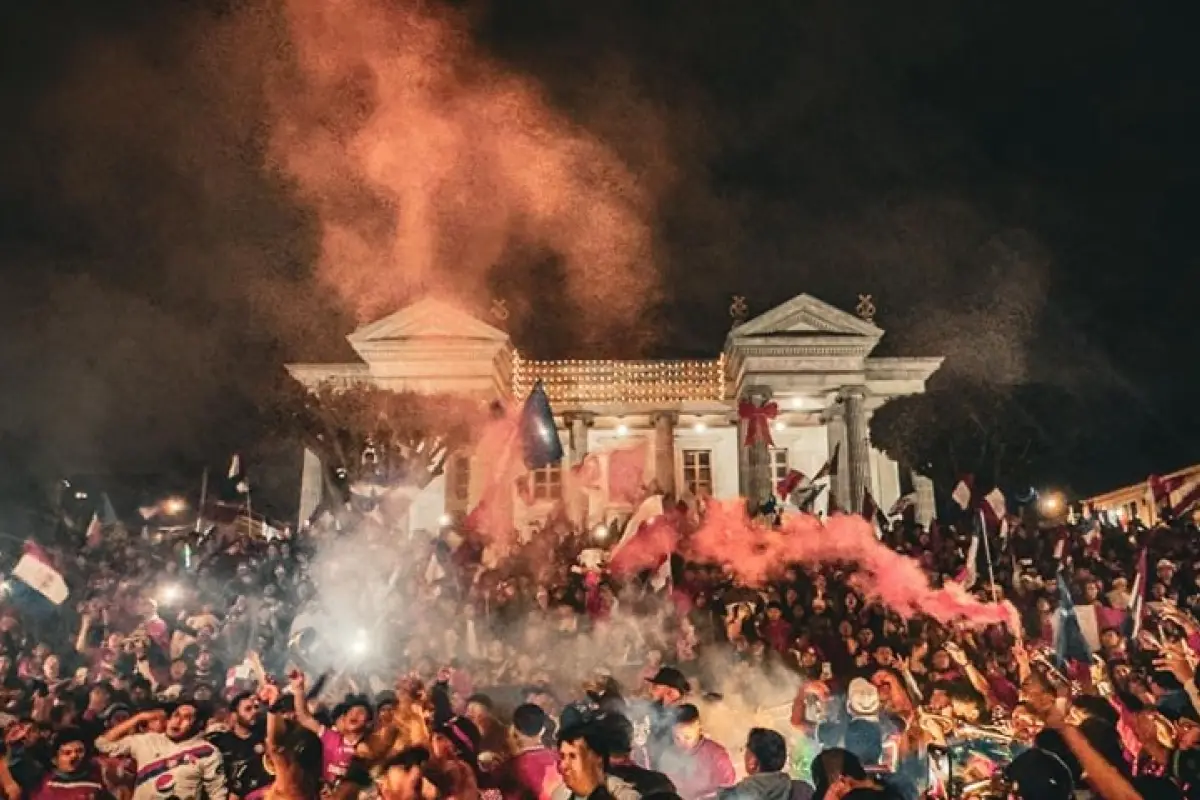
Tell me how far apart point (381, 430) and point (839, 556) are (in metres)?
14.1

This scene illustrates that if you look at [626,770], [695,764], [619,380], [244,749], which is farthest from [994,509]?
[619,380]

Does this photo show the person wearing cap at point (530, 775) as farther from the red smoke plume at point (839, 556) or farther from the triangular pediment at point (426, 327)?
the triangular pediment at point (426, 327)

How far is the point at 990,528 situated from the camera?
56.3ft

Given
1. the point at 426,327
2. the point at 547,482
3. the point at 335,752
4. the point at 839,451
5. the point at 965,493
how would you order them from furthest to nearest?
the point at 547,482
the point at 426,327
the point at 839,451
the point at 965,493
the point at 335,752

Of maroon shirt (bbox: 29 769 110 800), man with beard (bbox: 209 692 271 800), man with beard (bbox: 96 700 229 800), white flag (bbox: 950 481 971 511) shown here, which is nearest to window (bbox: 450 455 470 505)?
white flag (bbox: 950 481 971 511)

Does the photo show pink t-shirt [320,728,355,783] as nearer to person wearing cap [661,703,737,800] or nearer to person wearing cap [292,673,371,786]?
person wearing cap [292,673,371,786]

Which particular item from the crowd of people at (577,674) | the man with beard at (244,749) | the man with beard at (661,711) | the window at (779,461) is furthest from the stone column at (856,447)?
the man with beard at (244,749)

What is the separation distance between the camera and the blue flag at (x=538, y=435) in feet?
61.8

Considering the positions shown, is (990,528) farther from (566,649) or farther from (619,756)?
(619,756)

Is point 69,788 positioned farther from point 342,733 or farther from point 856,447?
point 856,447

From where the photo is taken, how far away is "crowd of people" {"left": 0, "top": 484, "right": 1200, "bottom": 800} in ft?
19.5

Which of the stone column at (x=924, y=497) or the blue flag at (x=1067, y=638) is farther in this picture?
the stone column at (x=924, y=497)

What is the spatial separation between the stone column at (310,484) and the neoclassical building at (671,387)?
0.04m

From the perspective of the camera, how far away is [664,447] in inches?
1238
